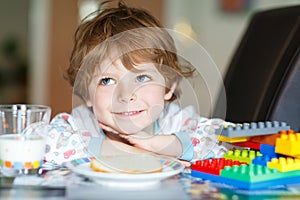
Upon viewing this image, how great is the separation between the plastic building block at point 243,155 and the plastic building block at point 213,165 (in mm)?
21

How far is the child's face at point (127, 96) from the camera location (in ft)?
3.20

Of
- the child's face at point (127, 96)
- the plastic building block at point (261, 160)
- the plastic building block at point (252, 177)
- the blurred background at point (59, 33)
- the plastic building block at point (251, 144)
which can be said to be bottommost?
the plastic building block at point (252, 177)

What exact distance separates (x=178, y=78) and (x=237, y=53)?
0.55 m

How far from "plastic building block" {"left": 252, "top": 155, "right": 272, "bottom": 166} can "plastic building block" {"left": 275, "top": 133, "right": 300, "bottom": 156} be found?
23 millimetres

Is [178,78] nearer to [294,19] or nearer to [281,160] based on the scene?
[281,160]

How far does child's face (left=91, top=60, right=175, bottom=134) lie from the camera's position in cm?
98

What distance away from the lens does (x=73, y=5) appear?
13.3ft

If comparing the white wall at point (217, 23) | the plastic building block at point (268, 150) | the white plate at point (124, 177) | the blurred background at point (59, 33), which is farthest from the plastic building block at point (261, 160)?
the white wall at point (217, 23)

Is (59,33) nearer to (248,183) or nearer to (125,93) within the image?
(125,93)

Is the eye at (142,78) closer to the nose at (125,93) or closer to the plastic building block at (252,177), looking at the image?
the nose at (125,93)

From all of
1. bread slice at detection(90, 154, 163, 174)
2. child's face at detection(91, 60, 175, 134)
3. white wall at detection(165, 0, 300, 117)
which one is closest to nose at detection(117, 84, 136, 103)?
child's face at detection(91, 60, 175, 134)

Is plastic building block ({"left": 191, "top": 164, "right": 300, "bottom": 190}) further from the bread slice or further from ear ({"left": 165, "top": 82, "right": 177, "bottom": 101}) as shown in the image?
ear ({"left": 165, "top": 82, "right": 177, "bottom": 101})

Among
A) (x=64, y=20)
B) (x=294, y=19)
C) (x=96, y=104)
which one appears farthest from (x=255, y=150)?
(x=64, y=20)

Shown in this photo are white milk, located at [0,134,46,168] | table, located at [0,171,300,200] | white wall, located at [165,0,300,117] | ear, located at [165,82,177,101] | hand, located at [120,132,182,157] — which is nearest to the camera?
table, located at [0,171,300,200]
